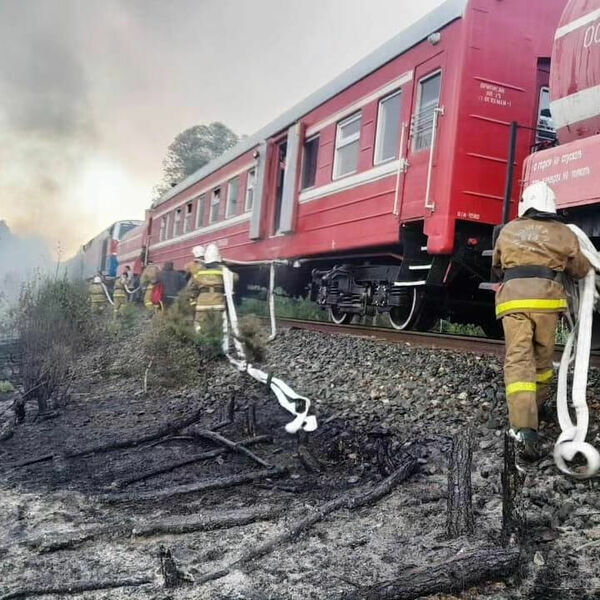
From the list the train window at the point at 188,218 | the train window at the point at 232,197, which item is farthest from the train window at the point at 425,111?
the train window at the point at 188,218

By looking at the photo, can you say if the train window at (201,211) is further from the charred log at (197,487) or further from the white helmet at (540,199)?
the white helmet at (540,199)

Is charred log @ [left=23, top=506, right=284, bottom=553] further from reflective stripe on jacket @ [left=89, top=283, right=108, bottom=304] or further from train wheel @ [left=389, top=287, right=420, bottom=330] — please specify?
reflective stripe on jacket @ [left=89, top=283, right=108, bottom=304]

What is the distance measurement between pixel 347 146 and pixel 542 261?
14.7 ft

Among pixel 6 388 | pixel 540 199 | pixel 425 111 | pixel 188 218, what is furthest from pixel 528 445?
pixel 188 218

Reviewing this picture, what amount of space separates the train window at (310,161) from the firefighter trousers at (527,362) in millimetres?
5217

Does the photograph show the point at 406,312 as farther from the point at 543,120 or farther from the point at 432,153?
the point at 543,120

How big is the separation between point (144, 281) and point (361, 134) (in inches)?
268

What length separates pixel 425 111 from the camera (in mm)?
6254

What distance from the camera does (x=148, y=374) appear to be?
697 cm

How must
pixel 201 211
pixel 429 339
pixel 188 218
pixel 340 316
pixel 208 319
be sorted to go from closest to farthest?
pixel 429 339 < pixel 208 319 < pixel 340 316 < pixel 201 211 < pixel 188 218

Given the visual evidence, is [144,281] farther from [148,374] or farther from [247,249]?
[148,374]

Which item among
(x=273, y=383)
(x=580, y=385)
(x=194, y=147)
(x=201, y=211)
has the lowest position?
(x=273, y=383)

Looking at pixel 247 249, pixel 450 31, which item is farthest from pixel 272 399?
pixel 247 249

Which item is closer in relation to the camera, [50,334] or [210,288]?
[50,334]
